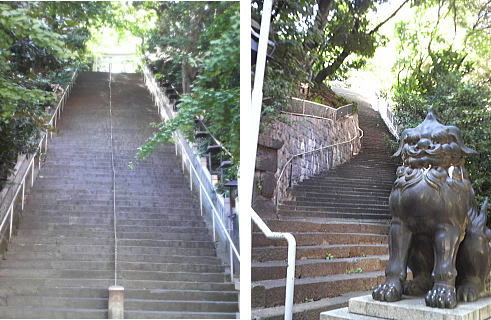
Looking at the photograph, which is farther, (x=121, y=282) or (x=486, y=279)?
(x=121, y=282)

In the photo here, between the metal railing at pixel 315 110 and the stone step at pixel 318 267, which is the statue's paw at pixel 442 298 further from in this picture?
the metal railing at pixel 315 110

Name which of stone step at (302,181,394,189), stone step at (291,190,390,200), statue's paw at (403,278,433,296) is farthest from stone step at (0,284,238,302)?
stone step at (302,181,394,189)

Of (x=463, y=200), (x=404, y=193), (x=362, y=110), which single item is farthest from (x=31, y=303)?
(x=362, y=110)

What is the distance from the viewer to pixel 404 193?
251 centimetres

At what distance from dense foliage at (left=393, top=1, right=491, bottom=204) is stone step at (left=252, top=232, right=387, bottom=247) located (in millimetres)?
2029

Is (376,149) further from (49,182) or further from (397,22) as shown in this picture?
(49,182)

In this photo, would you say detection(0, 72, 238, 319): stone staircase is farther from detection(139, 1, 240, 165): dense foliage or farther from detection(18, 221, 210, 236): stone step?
detection(139, 1, 240, 165): dense foliage

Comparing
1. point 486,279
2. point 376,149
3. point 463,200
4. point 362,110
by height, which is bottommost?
point 486,279

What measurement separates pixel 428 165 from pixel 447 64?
5122mm

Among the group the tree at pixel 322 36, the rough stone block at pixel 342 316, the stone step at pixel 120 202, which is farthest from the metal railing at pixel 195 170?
the rough stone block at pixel 342 316

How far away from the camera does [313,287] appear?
12.1 ft

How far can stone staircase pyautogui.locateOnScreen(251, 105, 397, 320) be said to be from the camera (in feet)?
11.8

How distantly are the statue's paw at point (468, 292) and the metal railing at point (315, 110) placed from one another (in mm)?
3158

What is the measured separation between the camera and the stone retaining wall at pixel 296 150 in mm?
4930
